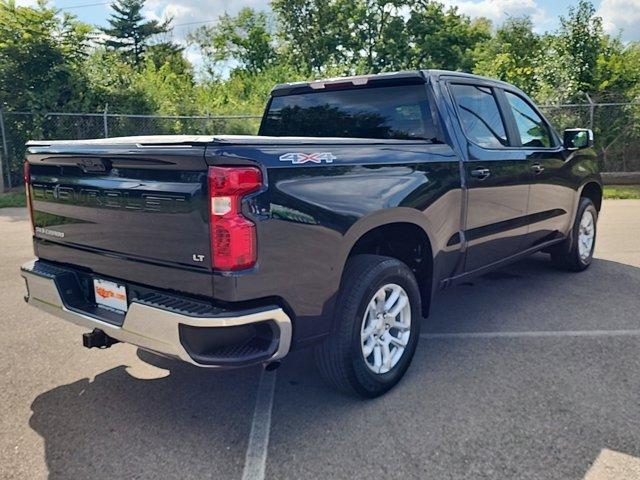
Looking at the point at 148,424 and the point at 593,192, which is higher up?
the point at 593,192

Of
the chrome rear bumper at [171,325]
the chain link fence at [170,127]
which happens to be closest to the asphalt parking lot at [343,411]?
the chrome rear bumper at [171,325]

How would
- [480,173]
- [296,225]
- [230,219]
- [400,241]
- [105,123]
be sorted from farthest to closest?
[105,123]
[480,173]
[400,241]
[296,225]
[230,219]

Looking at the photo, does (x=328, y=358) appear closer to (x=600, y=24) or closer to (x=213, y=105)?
(x=600, y=24)

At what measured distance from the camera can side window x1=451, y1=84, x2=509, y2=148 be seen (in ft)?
13.5

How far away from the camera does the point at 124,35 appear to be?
58.1 metres

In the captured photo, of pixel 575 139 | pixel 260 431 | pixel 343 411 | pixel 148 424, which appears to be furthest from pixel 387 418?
pixel 575 139

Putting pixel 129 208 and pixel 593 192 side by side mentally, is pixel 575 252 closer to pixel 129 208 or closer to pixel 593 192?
pixel 593 192

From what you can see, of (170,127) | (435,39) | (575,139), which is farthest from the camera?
(435,39)

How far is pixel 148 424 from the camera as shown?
9.95 ft

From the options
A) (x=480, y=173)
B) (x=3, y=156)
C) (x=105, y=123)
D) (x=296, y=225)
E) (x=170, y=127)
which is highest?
(x=105, y=123)

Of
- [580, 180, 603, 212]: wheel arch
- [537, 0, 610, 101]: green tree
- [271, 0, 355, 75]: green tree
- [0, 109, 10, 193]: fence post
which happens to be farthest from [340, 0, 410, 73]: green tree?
[580, 180, 603, 212]: wheel arch

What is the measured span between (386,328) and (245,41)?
149ft

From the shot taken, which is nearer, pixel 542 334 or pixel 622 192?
pixel 542 334

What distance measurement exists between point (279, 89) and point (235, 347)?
8.93 ft
